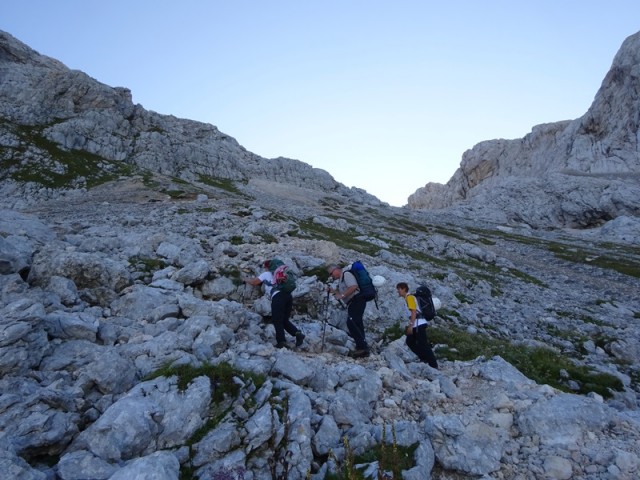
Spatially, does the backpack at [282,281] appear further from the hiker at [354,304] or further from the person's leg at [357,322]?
the person's leg at [357,322]

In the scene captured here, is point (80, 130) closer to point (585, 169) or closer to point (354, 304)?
point (354, 304)

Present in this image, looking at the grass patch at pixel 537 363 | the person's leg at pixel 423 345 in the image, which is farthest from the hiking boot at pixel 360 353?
the grass patch at pixel 537 363

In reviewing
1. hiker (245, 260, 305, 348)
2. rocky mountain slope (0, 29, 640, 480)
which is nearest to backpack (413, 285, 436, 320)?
rocky mountain slope (0, 29, 640, 480)

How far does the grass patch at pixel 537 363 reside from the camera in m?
13.0

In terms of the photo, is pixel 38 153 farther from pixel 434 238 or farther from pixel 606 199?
pixel 606 199

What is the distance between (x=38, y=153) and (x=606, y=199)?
136 meters

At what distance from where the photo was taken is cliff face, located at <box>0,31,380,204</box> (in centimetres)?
7234

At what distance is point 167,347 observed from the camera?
9461mm

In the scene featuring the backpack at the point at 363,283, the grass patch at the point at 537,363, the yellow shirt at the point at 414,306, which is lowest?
the grass patch at the point at 537,363

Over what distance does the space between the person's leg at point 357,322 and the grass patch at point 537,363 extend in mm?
3248

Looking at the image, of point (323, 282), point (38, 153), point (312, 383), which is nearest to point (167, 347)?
point (312, 383)

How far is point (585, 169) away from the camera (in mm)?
142000

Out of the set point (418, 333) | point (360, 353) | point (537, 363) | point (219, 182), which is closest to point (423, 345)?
point (418, 333)

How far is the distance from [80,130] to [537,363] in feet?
320
